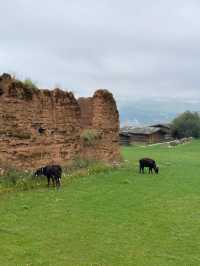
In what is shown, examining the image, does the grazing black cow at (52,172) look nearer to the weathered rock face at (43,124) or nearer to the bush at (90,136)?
the weathered rock face at (43,124)

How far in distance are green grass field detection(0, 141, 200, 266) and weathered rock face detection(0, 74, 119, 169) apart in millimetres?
2656

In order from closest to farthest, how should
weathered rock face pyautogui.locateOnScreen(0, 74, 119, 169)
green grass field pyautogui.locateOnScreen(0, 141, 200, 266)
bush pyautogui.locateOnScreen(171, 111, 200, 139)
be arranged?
green grass field pyautogui.locateOnScreen(0, 141, 200, 266)
weathered rock face pyautogui.locateOnScreen(0, 74, 119, 169)
bush pyautogui.locateOnScreen(171, 111, 200, 139)

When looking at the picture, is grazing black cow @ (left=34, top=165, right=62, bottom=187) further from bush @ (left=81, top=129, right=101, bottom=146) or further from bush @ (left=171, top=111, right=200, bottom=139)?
bush @ (left=171, top=111, right=200, bottom=139)

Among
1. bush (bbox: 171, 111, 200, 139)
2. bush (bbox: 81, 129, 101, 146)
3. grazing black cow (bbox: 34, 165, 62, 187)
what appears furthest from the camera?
bush (bbox: 171, 111, 200, 139)

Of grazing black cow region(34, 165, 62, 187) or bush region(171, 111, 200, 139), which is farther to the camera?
bush region(171, 111, 200, 139)

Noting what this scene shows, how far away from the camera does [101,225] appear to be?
11797 millimetres

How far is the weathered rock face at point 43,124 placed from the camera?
18531 mm

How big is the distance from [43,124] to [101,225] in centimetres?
993

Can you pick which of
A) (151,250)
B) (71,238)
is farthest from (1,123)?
(151,250)

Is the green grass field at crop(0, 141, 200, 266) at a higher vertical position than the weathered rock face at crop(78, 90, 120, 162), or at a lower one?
lower

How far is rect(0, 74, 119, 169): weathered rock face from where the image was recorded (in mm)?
18531

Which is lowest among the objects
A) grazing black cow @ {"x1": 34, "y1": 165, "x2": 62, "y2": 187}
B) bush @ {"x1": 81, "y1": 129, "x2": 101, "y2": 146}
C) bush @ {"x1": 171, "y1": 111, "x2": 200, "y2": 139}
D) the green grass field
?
the green grass field

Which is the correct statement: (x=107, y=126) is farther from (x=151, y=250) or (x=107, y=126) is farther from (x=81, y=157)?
(x=151, y=250)

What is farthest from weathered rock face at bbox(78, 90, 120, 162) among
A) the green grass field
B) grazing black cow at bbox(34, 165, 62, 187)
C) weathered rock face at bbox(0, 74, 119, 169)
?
grazing black cow at bbox(34, 165, 62, 187)
